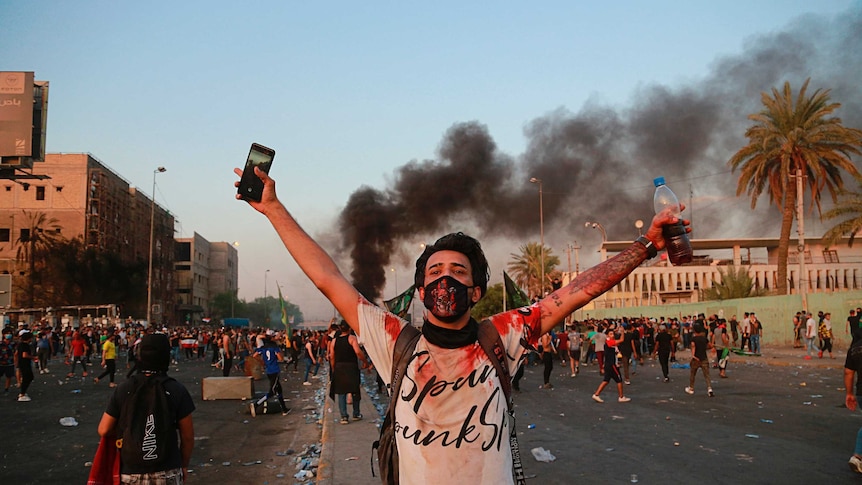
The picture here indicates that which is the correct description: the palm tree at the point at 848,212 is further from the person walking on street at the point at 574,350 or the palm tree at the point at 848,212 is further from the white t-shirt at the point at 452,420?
the white t-shirt at the point at 452,420

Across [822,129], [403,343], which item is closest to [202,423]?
[403,343]

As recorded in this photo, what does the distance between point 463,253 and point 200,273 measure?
112m

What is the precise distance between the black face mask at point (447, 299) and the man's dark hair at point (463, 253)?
0.42ft

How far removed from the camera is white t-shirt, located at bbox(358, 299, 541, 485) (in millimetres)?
2299

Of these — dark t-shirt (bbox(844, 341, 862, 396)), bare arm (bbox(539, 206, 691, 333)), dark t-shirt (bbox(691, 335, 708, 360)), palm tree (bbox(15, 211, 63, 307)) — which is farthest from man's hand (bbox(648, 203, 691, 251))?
palm tree (bbox(15, 211, 63, 307))

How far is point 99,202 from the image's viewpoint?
62500 millimetres

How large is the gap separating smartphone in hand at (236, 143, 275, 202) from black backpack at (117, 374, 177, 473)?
2.31m

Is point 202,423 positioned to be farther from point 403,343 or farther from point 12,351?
point 403,343

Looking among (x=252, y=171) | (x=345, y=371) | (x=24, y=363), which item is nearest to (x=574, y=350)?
(x=345, y=371)

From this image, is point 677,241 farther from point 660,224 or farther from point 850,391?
point 850,391

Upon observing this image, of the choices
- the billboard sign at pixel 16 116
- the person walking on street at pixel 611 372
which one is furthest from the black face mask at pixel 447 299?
the billboard sign at pixel 16 116

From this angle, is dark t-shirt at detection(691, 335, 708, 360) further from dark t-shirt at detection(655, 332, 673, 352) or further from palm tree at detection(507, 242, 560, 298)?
palm tree at detection(507, 242, 560, 298)

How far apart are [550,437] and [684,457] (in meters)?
2.18

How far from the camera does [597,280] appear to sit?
107 inches
